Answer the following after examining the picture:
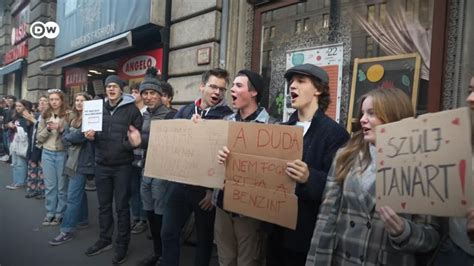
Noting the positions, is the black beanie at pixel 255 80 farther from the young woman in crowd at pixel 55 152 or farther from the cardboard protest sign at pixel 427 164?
the young woman in crowd at pixel 55 152

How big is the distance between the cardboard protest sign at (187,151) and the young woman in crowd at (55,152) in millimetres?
2531

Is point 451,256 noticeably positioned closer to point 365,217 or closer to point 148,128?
point 365,217

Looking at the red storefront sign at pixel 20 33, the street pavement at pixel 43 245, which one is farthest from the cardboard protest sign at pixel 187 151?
the red storefront sign at pixel 20 33

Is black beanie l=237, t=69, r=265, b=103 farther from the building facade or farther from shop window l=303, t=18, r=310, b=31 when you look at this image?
shop window l=303, t=18, r=310, b=31

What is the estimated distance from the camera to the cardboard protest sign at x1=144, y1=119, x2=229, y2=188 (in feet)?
7.90

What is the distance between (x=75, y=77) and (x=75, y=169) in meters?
7.58

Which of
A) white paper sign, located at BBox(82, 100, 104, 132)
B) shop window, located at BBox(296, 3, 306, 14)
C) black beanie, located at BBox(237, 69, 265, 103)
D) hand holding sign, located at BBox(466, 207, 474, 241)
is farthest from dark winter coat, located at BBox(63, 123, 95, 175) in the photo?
hand holding sign, located at BBox(466, 207, 474, 241)

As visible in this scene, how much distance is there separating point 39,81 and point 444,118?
43.0ft

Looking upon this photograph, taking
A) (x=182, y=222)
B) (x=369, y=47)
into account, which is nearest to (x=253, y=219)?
(x=182, y=222)

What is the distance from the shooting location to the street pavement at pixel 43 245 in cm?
386

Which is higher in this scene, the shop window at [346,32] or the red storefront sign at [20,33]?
the red storefront sign at [20,33]


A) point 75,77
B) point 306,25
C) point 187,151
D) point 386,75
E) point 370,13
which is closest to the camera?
point 187,151

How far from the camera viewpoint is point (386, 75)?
3.75 meters

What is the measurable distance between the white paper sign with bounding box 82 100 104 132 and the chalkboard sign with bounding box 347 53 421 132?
2481 mm
